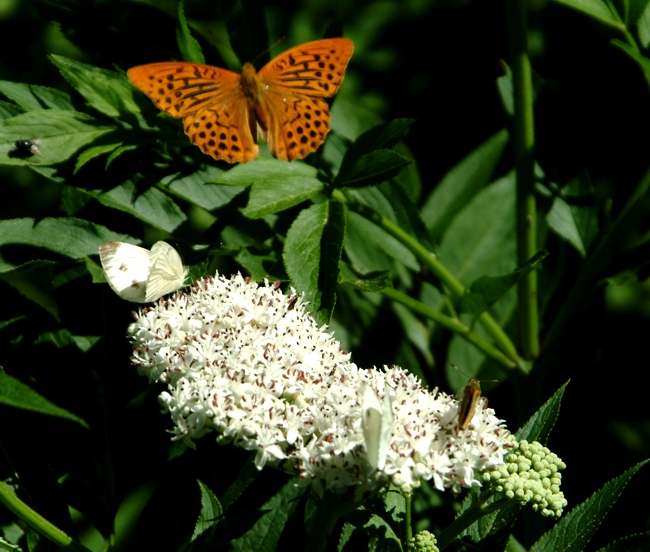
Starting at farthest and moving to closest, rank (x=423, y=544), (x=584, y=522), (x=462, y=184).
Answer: (x=462, y=184), (x=584, y=522), (x=423, y=544)

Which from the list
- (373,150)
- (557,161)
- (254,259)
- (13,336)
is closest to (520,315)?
(557,161)

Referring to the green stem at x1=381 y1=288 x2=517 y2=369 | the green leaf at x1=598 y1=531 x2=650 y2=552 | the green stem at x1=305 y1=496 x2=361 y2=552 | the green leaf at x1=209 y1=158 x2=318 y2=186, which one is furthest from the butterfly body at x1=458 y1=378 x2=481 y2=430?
the green leaf at x1=209 y1=158 x2=318 y2=186

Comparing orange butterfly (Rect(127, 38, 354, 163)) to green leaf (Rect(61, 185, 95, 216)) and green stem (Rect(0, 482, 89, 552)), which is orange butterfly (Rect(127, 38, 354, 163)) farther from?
green stem (Rect(0, 482, 89, 552))

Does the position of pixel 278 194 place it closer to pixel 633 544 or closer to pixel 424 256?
pixel 424 256

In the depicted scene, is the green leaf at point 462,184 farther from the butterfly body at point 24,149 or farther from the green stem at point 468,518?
the butterfly body at point 24,149

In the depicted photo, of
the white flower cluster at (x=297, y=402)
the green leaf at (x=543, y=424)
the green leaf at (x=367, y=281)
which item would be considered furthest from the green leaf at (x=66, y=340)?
the green leaf at (x=543, y=424)

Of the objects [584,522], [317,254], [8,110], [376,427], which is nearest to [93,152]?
[8,110]

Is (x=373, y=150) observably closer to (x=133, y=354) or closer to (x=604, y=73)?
(x=133, y=354)
